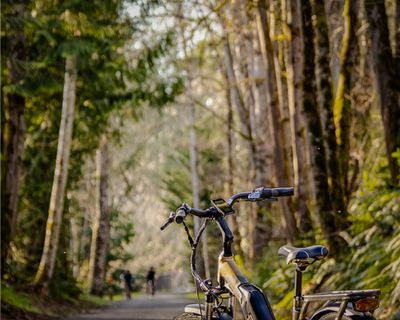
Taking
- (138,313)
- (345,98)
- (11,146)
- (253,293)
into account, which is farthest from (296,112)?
(253,293)

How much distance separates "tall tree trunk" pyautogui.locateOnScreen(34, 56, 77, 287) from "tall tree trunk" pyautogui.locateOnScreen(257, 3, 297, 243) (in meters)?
5.14

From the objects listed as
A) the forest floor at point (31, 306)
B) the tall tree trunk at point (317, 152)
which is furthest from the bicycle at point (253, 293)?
the forest floor at point (31, 306)

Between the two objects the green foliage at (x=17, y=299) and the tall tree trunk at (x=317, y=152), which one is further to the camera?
the green foliage at (x=17, y=299)

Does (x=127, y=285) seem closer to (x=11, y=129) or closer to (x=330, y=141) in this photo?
(x=11, y=129)

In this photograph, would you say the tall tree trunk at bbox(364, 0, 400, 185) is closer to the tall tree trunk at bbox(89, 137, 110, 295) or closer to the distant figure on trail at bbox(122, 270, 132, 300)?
the tall tree trunk at bbox(89, 137, 110, 295)

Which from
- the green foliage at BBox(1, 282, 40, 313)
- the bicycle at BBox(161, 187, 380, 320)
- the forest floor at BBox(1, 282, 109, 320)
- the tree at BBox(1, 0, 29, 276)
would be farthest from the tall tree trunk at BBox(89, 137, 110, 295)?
the bicycle at BBox(161, 187, 380, 320)

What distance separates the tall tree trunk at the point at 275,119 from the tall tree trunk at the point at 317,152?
3103mm

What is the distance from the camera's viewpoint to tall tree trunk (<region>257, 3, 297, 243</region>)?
13859 millimetres

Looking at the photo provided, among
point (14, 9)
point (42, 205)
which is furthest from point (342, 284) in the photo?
point (42, 205)

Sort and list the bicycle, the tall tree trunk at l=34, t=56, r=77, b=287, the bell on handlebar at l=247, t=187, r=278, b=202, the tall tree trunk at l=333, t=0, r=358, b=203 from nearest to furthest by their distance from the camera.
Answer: the bicycle
the bell on handlebar at l=247, t=187, r=278, b=202
the tall tree trunk at l=333, t=0, r=358, b=203
the tall tree trunk at l=34, t=56, r=77, b=287

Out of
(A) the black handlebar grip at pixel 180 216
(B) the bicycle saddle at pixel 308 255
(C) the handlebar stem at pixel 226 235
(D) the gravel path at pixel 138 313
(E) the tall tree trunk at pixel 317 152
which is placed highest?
(E) the tall tree trunk at pixel 317 152

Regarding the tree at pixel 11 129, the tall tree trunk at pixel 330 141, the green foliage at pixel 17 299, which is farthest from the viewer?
the tree at pixel 11 129

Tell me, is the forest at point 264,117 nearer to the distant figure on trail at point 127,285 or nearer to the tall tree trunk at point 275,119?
the tall tree trunk at point 275,119

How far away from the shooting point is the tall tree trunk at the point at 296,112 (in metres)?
13.0
